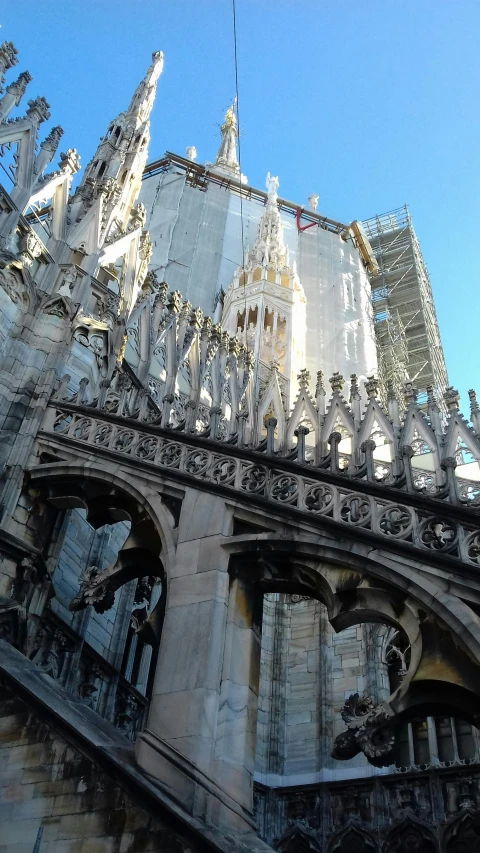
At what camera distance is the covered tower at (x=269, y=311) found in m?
27.5

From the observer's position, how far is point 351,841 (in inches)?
523

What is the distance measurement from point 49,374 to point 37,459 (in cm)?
174

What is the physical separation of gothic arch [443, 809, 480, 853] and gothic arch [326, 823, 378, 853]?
125 cm

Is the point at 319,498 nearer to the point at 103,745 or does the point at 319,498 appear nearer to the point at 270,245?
the point at 103,745

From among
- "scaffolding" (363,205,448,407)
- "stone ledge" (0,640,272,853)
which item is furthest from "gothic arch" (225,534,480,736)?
"scaffolding" (363,205,448,407)

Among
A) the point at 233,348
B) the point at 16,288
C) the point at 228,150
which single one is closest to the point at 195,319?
the point at 233,348

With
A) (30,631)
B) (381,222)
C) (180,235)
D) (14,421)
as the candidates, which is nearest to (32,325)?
(14,421)

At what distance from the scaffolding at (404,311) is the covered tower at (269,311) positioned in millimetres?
7609

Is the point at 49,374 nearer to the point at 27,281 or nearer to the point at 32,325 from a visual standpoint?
the point at 32,325

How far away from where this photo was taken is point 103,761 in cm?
628

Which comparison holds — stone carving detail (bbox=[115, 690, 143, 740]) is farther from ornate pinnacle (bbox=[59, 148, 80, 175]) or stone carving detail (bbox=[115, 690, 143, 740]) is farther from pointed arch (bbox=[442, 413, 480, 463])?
ornate pinnacle (bbox=[59, 148, 80, 175])

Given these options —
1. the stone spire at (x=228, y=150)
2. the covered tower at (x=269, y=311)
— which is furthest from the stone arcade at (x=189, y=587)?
the stone spire at (x=228, y=150)

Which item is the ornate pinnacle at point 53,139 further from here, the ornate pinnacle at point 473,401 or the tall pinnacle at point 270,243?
the tall pinnacle at point 270,243

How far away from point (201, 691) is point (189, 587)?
119cm
